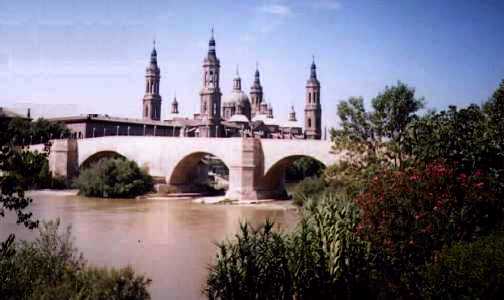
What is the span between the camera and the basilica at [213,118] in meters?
42.5

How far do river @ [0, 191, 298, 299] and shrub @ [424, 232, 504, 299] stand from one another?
362 cm

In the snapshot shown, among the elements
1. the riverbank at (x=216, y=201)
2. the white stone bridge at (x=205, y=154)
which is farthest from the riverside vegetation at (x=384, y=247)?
the white stone bridge at (x=205, y=154)

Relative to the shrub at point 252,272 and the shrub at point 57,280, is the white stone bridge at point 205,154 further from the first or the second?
the shrub at point 57,280

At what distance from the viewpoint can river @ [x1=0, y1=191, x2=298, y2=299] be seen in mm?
8867

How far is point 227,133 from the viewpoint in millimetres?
47781

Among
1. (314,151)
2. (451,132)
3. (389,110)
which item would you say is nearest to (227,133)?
(314,151)

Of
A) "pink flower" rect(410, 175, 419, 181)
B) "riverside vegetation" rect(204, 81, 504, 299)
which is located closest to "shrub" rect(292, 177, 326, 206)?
"riverside vegetation" rect(204, 81, 504, 299)

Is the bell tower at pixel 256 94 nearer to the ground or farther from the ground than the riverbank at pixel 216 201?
farther from the ground

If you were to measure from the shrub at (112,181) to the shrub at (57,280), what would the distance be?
59.8ft

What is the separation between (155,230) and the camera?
14.3m

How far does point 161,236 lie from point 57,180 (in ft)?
62.0

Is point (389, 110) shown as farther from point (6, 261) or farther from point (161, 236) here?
point (6, 261)

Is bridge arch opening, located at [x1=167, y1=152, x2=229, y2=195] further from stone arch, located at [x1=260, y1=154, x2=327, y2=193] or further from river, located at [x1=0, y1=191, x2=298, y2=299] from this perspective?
stone arch, located at [x1=260, y1=154, x2=327, y2=193]

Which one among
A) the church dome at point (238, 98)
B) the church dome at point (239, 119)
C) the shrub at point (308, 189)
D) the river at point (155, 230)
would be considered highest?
the church dome at point (238, 98)
